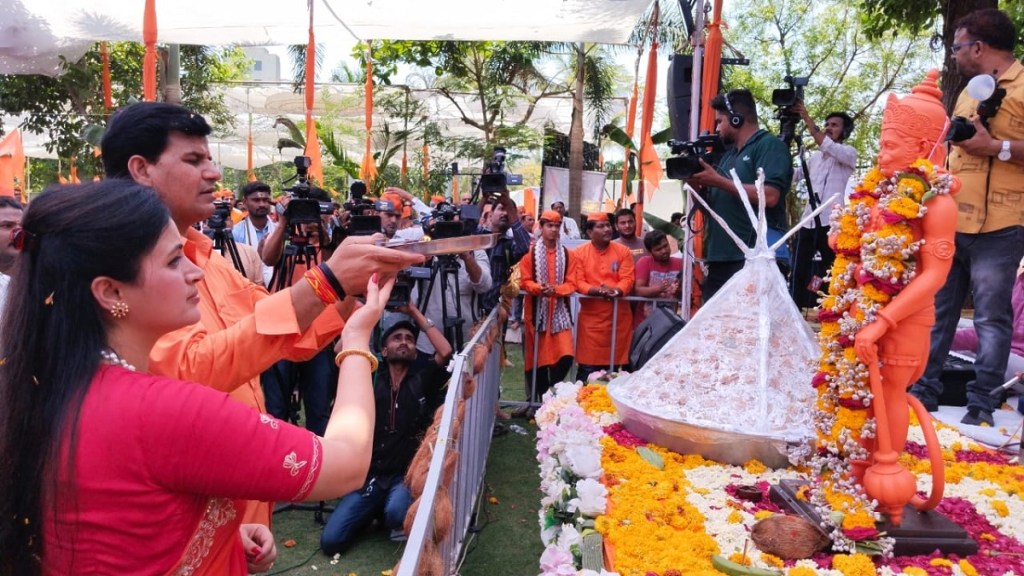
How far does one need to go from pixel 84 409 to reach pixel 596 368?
5.63 metres

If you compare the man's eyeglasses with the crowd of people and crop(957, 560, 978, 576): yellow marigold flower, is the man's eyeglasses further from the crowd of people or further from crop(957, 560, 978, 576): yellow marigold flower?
the crowd of people

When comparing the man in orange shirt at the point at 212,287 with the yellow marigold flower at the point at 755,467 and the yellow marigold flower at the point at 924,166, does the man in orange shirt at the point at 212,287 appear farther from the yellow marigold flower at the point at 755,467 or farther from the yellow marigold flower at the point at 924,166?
the yellow marigold flower at the point at 755,467

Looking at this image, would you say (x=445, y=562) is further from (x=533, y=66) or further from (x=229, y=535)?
(x=533, y=66)

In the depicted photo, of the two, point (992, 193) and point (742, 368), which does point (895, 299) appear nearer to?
point (742, 368)

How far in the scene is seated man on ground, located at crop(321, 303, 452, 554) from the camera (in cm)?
409

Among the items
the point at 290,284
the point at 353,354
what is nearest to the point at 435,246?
the point at 353,354

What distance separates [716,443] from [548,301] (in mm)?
3392

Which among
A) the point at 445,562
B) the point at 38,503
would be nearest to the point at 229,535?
the point at 38,503

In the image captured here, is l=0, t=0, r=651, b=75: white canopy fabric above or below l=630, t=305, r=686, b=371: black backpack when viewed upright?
above

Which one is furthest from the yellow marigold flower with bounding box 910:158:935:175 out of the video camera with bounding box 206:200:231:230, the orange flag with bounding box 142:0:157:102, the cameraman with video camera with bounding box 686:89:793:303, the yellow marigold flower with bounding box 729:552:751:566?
the orange flag with bounding box 142:0:157:102

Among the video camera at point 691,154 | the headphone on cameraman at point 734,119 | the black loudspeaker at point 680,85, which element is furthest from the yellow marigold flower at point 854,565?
the black loudspeaker at point 680,85

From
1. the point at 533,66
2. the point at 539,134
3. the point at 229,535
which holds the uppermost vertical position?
the point at 533,66

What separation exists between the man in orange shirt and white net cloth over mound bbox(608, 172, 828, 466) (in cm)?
179

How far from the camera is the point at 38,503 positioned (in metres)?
1.18
